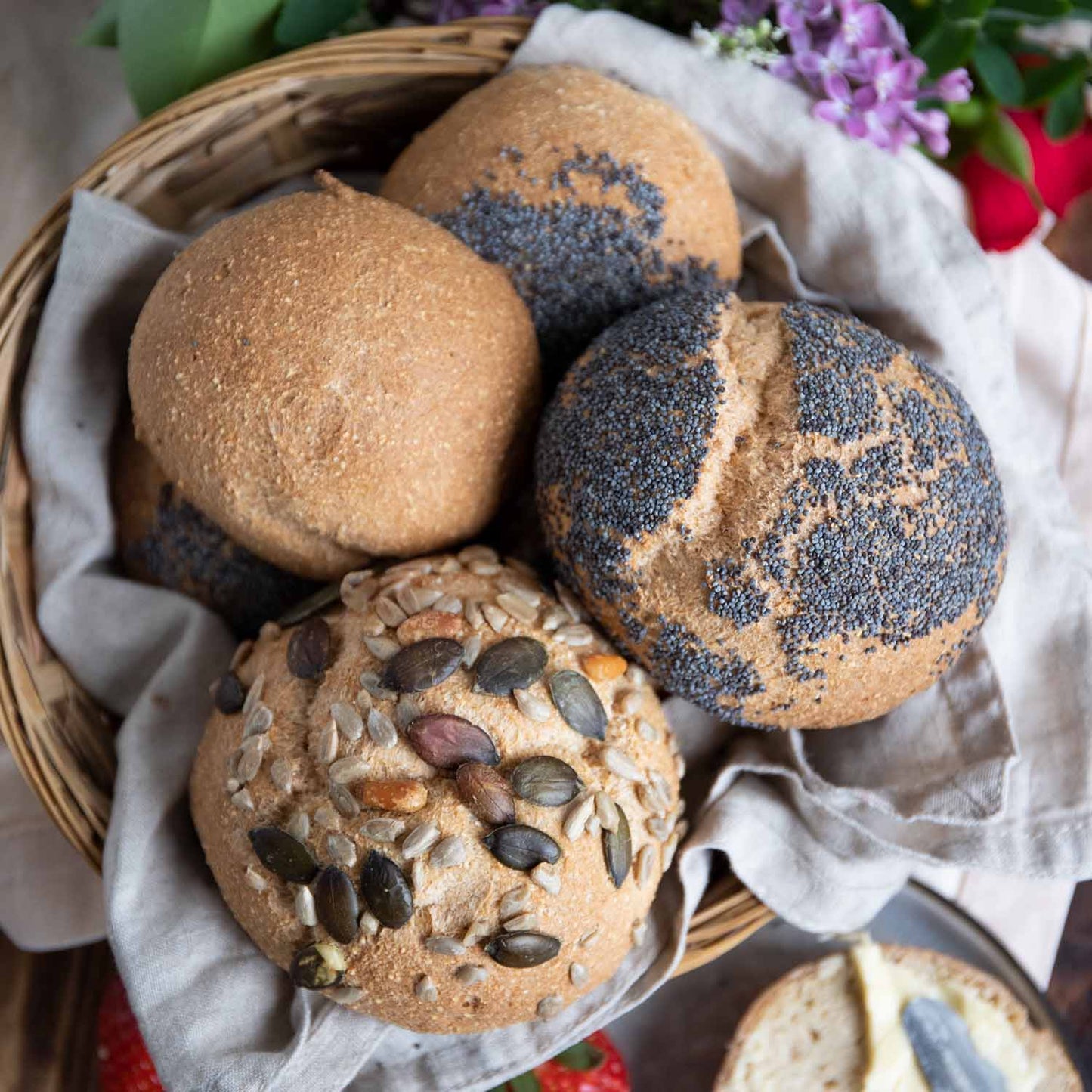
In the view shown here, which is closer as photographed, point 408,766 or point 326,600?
point 408,766

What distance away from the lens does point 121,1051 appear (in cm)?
128

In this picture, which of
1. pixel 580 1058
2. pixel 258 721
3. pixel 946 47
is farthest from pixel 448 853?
pixel 946 47

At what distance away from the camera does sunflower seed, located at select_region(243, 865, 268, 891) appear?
0.98 m

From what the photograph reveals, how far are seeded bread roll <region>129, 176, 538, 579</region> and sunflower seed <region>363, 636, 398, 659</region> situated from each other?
118mm

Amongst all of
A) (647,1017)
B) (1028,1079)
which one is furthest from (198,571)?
(1028,1079)

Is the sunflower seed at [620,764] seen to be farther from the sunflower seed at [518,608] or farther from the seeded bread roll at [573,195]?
the seeded bread roll at [573,195]

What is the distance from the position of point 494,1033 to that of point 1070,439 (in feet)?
3.79

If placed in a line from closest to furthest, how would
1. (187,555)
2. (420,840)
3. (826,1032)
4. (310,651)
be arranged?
1. (420,840)
2. (310,651)
3. (187,555)
4. (826,1032)

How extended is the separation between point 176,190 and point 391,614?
0.63 meters

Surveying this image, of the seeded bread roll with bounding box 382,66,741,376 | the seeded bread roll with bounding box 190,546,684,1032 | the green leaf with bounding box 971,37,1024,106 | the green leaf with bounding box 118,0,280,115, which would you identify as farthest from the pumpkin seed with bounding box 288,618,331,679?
the green leaf with bounding box 971,37,1024,106

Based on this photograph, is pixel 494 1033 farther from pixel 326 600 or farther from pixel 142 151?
pixel 142 151

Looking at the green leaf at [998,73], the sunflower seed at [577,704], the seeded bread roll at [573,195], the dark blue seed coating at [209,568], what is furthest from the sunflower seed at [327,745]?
the green leaf at [998,73]

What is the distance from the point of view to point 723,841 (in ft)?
3.63

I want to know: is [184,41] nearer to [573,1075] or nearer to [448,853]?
[448,853]
